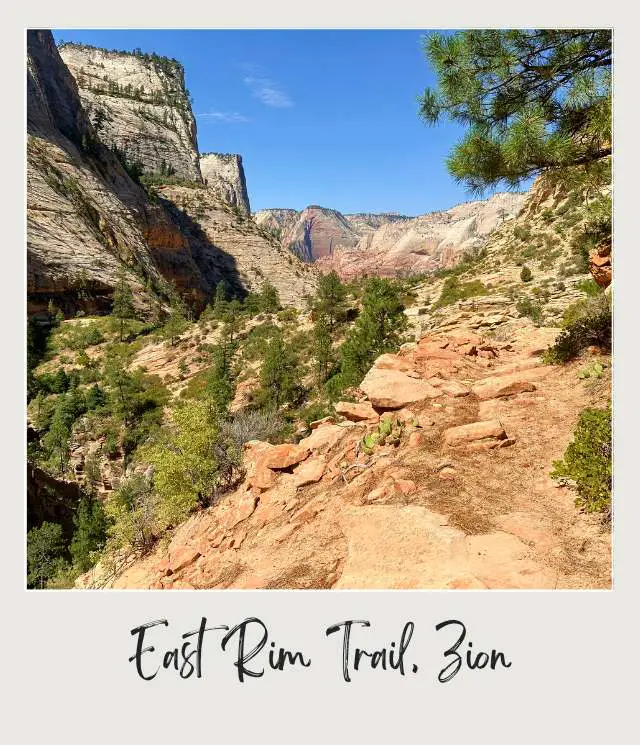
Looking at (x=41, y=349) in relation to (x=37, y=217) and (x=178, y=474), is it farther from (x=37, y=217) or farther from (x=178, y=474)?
(x=178, y=474)

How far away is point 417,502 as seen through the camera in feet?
15.8

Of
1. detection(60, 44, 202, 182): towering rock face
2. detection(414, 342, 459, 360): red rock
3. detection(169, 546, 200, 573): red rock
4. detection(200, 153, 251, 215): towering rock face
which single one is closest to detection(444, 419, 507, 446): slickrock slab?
detection(414, 342, 459, 360): red rock

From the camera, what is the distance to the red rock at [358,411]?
775 cm

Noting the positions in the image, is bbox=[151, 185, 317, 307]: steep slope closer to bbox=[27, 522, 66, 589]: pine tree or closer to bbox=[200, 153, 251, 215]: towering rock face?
bbox=[27, 522, 66, 589]: pine tree

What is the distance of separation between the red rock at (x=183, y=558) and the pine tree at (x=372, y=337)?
1120 centimetres

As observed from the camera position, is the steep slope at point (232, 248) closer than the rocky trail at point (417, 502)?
No

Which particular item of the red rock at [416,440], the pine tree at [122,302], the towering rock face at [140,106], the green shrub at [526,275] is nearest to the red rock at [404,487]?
the red rock at [416,440]

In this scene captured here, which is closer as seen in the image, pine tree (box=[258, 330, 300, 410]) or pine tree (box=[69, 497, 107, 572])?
pine tree (box=[69, 497, 107, 572])

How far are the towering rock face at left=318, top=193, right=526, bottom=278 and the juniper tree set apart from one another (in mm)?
124749

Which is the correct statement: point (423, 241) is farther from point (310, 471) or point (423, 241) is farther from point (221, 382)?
point (310, 471)

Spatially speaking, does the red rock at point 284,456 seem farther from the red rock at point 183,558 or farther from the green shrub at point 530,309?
the green shrub at point 530,309

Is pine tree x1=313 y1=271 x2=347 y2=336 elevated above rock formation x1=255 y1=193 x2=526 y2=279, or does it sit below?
below

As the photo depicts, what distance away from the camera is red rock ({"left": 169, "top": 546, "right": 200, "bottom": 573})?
675 centimetres

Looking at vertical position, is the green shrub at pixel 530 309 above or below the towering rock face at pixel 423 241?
below
